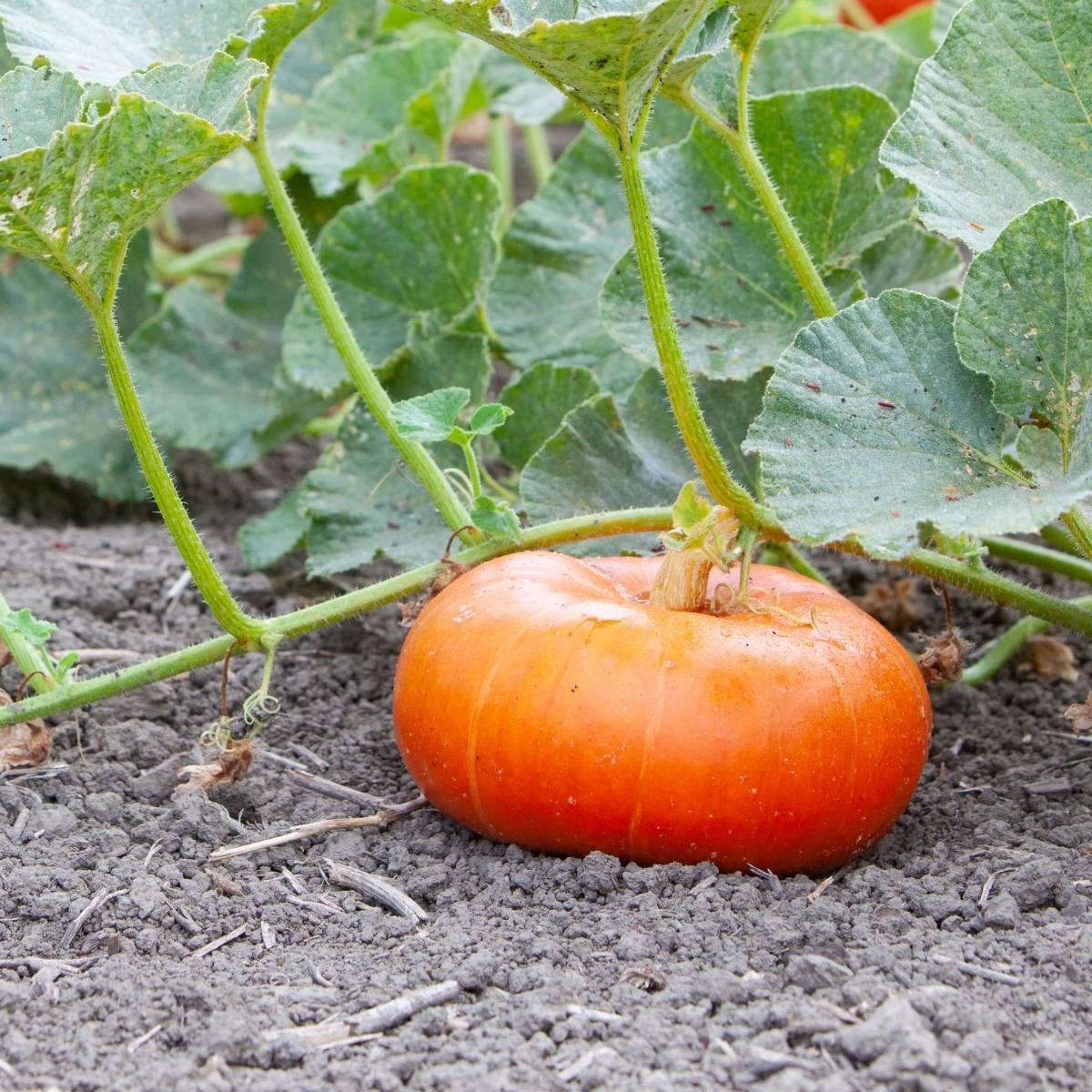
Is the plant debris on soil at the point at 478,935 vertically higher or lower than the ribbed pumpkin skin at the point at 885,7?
lower

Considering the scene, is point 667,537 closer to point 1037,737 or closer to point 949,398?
point 949,398

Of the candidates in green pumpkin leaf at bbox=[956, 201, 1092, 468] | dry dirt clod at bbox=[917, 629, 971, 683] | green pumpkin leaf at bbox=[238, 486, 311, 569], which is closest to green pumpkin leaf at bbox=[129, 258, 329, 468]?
green pumpkin leaf at bbox=[238, 486, 311, 569]

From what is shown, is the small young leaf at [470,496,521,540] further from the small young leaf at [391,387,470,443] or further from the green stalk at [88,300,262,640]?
the green stalk at [88,300,262,640]

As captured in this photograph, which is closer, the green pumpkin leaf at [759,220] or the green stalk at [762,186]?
the green stalk at [762,186]

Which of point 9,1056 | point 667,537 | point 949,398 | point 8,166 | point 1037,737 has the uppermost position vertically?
point 8,166

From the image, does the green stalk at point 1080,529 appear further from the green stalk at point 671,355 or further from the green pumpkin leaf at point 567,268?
the green pumpkin leaf at point 567,268

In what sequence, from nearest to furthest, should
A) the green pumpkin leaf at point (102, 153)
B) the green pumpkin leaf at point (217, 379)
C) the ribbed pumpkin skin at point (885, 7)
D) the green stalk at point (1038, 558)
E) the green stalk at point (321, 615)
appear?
1. the green pumpkin leaf at point (102, 153)
2. the green stalk at point (321, 615)
3. the green stalk at point (1038, 558)
4. the green pumpkin leaf at point (217, 379)
5. the ribbed pumpkin skin at point (885, 7)

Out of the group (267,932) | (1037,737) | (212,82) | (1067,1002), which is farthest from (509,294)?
(1067,1002)

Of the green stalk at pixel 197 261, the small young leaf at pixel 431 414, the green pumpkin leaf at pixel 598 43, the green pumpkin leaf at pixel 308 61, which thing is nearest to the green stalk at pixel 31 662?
the small young leaf at pixel 431 414
